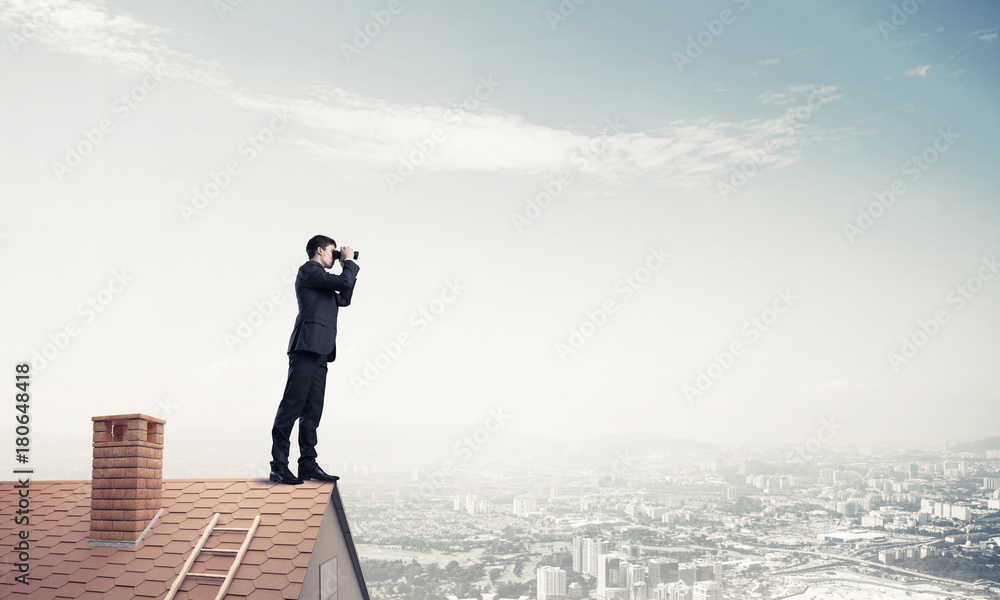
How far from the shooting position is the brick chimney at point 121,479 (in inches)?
287

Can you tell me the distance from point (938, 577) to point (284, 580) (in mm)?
77583

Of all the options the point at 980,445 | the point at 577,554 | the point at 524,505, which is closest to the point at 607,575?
the point at 577,554

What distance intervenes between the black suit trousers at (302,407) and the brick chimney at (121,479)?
142 centimetres

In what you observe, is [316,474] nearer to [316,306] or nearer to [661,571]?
[316,306]

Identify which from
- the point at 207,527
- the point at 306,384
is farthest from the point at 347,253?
the point at 207,527

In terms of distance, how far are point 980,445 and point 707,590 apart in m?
52.1

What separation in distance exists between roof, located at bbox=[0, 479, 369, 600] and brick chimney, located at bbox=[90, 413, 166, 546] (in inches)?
6.1

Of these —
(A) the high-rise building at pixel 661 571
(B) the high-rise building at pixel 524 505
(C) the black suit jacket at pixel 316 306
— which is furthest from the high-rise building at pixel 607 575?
(C) the black suit jacket at pixel 316 306

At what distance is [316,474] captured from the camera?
825cm

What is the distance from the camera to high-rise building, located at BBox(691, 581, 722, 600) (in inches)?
2484

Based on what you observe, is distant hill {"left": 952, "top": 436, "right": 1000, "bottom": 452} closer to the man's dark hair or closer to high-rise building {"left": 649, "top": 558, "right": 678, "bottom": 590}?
high-rise building {"left": 649, "top": 558, "right": 678, "bottom": 590}

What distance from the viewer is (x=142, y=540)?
7270 mm

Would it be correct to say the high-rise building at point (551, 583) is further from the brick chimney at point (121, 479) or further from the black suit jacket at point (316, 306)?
the brick chimney at point (121, 479)

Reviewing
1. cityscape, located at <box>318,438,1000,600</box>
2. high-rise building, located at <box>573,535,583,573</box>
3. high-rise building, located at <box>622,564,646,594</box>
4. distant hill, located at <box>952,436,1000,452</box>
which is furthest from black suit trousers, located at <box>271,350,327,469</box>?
distant hill, located at <box>952,436,1000,452</box>
